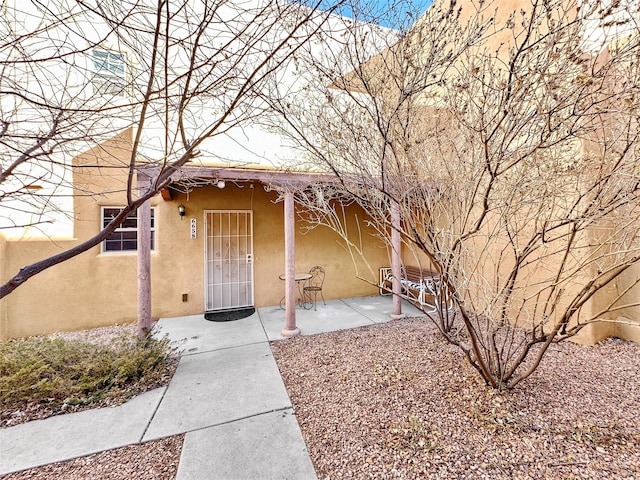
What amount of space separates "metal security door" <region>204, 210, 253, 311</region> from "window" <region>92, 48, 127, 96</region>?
434cm

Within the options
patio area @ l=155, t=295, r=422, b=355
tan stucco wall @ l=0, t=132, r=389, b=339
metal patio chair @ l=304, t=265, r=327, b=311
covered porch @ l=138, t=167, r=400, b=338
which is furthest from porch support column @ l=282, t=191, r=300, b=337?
metal patio chair @ l=304, t=265, r=327, b=311

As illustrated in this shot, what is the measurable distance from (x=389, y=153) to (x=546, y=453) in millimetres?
3253

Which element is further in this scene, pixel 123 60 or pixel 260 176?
pixel 260 176

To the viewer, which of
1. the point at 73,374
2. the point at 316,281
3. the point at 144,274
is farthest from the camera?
the point at 316,281

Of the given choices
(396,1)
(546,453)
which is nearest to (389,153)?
(396,1)

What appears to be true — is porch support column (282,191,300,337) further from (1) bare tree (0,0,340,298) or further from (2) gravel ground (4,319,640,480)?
(1) bare tree (0,0,340,298)

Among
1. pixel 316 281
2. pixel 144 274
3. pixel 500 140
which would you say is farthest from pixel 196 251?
pixel 500 140

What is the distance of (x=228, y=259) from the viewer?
22.3ft

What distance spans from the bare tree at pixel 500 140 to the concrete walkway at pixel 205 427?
2.19 m

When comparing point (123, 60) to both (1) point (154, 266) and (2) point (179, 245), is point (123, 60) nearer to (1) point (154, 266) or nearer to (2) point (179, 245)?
(2) point (179, 245)

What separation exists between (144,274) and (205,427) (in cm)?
275

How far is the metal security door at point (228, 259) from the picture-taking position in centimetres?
661

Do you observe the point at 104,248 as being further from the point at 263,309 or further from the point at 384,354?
the point at 384,354

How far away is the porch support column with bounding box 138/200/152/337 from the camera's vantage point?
441cm
